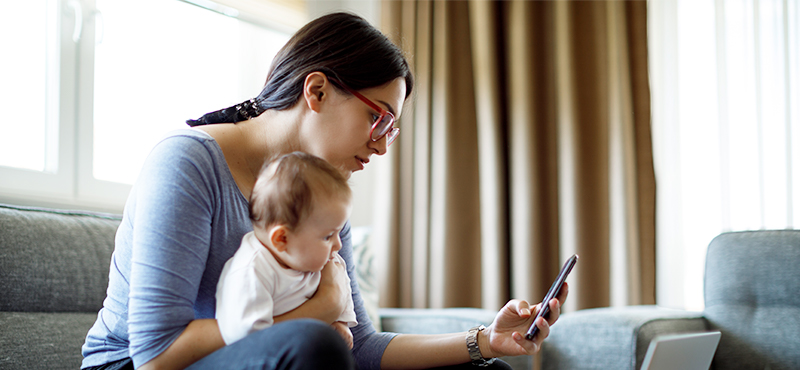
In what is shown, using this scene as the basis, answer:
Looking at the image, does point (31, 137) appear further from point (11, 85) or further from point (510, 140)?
point (510, 140)

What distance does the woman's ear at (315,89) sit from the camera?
1.09m

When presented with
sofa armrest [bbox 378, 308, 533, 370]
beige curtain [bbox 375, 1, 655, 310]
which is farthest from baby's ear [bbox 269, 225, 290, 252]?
beige curtain [bbox 375, 1, 655, 310]

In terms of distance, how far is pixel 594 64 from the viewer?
2.55 meters

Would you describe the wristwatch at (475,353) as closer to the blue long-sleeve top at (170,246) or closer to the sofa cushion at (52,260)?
the blue long-sleeve top at (170,246)

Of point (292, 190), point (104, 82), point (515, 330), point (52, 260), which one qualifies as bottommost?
point (515, 330)

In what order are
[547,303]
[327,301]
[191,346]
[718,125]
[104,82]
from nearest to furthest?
[191,346], [327,301], [547,303], [104,82], [718,125]

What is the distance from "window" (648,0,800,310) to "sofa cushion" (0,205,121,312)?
2187mm

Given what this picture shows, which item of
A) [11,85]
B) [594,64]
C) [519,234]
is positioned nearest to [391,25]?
[594,64]

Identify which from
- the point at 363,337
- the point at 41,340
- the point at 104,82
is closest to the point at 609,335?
the point at 363,337

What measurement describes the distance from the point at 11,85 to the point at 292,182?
56.5 inches

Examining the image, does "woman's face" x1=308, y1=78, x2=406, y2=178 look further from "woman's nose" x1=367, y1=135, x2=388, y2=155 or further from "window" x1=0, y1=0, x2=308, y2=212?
"window" x1=0, y1=0, x2=308, y2=212

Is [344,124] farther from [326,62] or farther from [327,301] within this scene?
[327,301]

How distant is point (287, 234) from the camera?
2.88 ft

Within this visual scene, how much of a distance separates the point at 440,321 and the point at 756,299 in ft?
2.91
